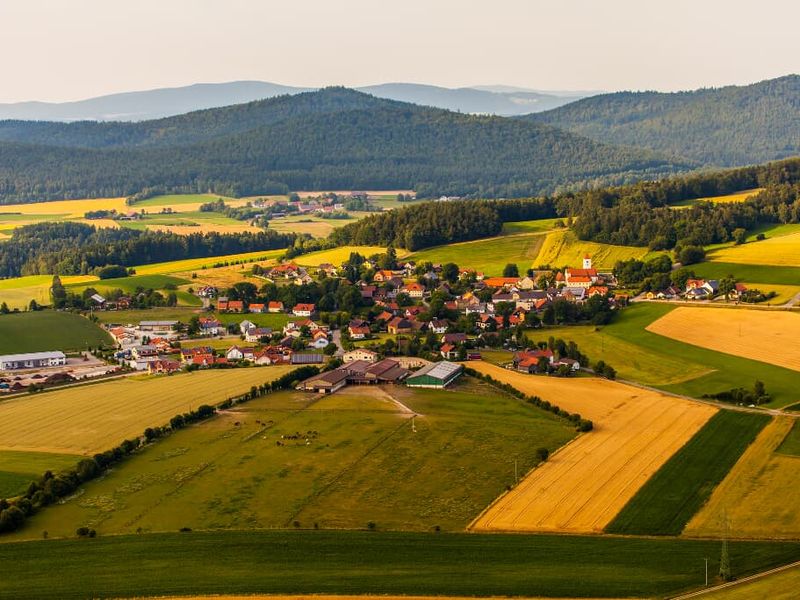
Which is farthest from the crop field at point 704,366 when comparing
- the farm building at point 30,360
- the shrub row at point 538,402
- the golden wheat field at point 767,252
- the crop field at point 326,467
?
the farm building at point 30,360

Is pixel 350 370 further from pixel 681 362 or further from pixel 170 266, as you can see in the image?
pixel 170 266

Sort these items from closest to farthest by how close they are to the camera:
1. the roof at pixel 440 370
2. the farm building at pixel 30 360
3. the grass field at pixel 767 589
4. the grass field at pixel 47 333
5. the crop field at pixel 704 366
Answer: the grass field at pixel 767 589
the crop field at pixel 704 366
the roof at pixel 440 370
the farm building at pixel 30 360
the grass field at pixel 47 333

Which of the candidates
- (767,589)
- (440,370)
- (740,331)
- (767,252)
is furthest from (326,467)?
(767,252)

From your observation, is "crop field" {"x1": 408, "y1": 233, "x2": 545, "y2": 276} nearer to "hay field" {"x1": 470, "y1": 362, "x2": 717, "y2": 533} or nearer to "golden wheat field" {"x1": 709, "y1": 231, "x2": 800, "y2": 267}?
"golden wheat field" {"x1": 709, "y1": 231, "x2": 800, "y2": 267}

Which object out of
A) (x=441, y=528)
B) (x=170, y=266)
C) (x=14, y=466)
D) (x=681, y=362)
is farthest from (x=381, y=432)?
(x=170, y=266)

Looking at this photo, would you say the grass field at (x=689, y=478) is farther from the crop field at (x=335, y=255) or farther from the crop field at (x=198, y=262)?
the crop field at (x=198, y=262)

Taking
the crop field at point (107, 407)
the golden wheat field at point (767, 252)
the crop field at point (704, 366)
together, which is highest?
the golden wheat field at point (767, 252)

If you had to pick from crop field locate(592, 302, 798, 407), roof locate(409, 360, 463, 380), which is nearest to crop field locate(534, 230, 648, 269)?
crop field locate(592, 302, 798, 407)
